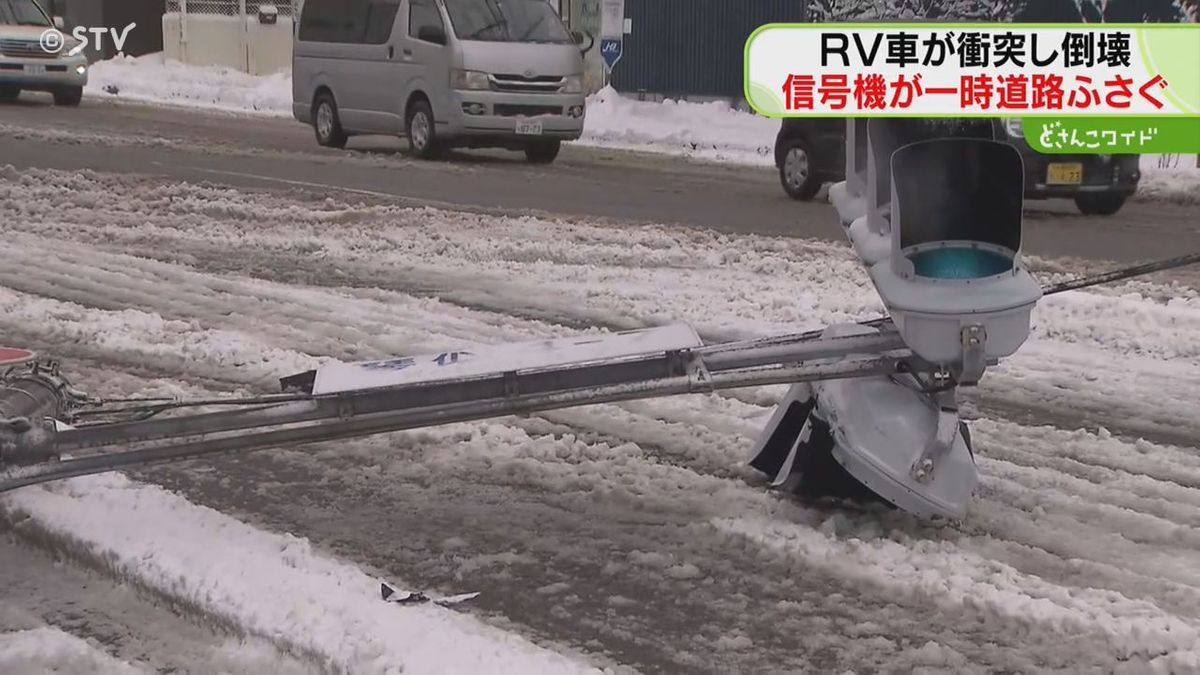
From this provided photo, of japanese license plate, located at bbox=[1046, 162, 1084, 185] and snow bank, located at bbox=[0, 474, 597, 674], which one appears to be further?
japanese license plate, located at bbox=[1046, 162, 1084, 185]

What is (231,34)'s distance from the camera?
116 feet

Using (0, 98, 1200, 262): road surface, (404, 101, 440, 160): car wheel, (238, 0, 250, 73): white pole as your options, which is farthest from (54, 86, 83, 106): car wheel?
(404, 101, 440, 160): car wheel

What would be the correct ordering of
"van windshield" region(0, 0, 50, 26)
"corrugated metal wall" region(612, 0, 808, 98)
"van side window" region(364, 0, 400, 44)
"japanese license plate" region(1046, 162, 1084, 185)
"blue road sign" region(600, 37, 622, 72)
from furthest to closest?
"van windshield" region(0, 0, 50, 26)
"corrugated metal wall" region(612, 0, 808, 98)
"blue road sign" region(600, 37, 622, 72)
"van side window" region(364, 0, 400, 44)
"japanese license plate" region(1046, 162, 1084, 185)

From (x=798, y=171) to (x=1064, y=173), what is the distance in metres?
2.55

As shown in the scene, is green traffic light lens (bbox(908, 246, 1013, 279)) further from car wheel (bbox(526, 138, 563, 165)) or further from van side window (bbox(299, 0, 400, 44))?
van side window (bbox(299, 0, 400, 44))

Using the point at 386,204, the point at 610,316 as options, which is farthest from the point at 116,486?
the point at 386,204

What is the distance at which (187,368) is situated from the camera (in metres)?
7.03

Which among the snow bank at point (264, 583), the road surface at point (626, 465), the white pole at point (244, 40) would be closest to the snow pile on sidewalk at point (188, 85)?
the white pole at point (244, 40)

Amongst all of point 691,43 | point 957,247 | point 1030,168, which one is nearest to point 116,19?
point 691,43

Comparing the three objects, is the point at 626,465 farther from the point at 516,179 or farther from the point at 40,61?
the point at 40,61

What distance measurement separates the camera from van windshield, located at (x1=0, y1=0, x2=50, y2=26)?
1057 inches

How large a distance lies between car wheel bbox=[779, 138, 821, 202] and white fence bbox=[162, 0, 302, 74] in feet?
71.0

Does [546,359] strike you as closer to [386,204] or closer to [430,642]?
[430,642]

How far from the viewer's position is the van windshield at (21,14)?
88.1 ft
